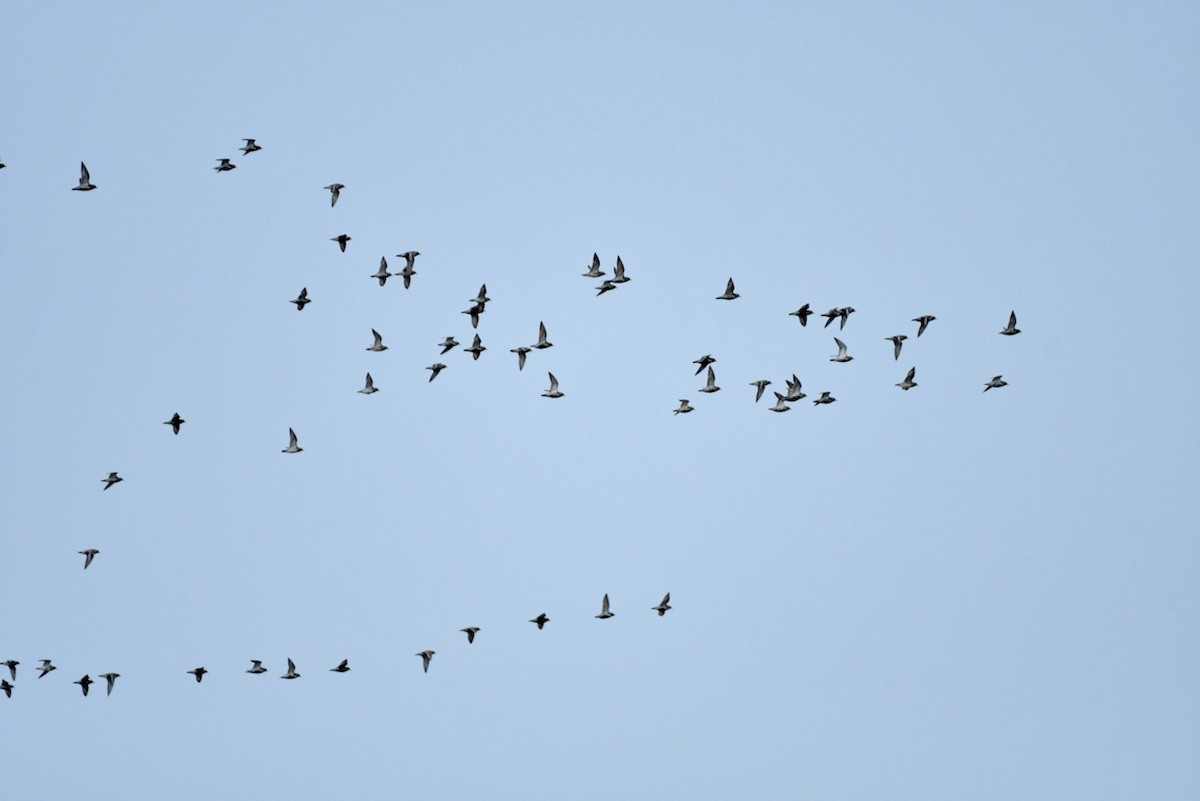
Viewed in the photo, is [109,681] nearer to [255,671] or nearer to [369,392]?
[255,671]

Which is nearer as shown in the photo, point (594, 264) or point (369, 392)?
point (594, 264)

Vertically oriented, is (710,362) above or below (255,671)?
above

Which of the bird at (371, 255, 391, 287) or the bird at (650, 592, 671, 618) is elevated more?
the bird at (371, 255, 391, 287)

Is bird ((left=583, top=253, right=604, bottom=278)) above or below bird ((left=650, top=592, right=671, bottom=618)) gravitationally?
above

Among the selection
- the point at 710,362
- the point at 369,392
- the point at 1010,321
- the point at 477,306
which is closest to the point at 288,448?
the point at 369,392

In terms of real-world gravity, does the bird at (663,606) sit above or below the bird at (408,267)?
below

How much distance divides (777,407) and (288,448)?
27034mm

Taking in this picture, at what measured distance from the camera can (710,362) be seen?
376 feet

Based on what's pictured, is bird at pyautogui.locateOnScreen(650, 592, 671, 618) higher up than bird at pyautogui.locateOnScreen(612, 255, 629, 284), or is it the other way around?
bird at pyautogui.locateOnScreen(612, 255, 629, 284)

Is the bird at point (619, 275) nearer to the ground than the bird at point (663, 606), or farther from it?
farther from it

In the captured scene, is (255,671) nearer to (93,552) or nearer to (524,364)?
(93,552)

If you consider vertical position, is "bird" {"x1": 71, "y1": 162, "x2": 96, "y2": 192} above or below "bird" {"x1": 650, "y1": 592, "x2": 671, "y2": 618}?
above

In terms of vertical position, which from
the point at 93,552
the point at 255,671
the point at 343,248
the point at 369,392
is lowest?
the point at 255,671

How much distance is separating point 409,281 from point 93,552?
2194cm
